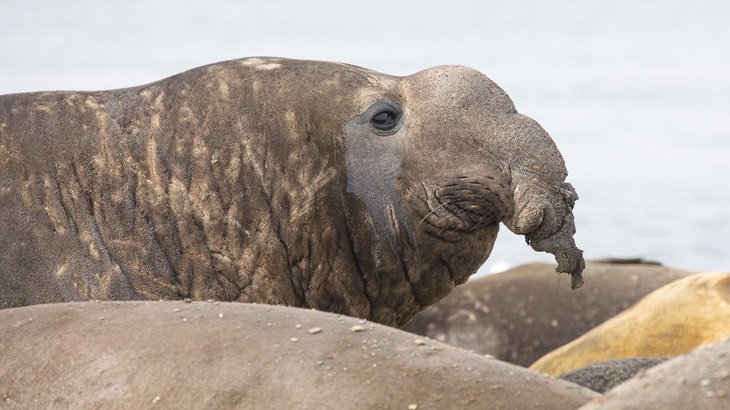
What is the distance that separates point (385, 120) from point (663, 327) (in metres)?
2.12

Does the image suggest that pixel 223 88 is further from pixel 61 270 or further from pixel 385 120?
pixel 61 270

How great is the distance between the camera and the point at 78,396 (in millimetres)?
3588

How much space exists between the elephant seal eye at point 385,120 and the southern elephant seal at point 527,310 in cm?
334

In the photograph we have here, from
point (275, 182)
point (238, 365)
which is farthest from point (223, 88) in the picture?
point (238, 365)

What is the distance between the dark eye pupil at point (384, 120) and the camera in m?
5.21

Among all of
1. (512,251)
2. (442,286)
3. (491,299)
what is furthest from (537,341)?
(512,251)

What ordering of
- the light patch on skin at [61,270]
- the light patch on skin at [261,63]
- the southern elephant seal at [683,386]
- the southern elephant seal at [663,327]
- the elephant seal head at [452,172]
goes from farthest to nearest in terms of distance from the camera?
the southern elephant seal at [663,327], the light patch on skin at [261,63], the elephant seal head at [452,172], the light patch on skin at [61,270], the southern elephant seal at [683,386]

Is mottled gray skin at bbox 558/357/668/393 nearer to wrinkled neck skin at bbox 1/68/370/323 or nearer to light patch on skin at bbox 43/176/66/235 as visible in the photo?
wrinkled neck skin at bbox 1/68/370/323

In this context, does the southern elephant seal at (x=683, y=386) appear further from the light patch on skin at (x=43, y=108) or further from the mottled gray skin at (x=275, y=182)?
the light patch on skin at (x=43, y=108)

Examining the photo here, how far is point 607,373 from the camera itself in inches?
201

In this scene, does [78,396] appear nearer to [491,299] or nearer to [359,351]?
[359,351]

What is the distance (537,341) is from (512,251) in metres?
8.12

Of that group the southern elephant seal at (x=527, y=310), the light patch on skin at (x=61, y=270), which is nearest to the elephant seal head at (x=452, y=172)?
the light patch on skin at (x=61, y=270)

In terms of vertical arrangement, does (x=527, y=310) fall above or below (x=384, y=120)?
below
